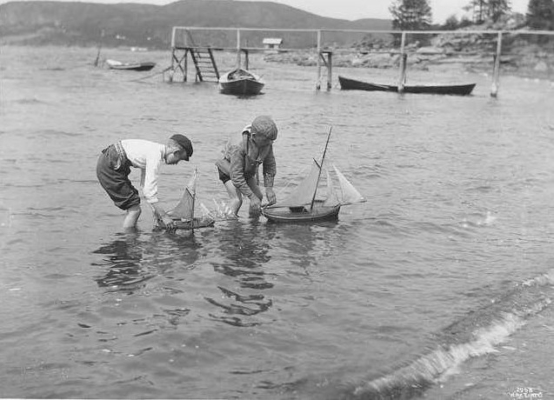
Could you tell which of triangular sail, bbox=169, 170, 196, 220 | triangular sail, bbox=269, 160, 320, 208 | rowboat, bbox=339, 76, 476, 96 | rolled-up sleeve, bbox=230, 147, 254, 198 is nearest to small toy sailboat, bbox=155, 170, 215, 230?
triangular sail, bbox=169, 170, 196, 220

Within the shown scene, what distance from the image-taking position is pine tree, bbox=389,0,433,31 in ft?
436

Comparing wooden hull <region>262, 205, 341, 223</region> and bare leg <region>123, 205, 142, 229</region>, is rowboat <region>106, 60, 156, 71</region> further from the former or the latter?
bare leg <region>123, 205, 142, 229</region>

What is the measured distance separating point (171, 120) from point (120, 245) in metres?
16.5

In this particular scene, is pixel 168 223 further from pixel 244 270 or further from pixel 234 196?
pixel 234 196

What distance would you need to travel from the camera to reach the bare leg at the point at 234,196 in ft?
32.4

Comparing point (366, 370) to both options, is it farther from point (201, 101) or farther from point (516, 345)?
point (201, 101)

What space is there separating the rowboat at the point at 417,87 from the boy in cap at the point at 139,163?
36.3 m

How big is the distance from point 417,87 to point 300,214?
34.9 m

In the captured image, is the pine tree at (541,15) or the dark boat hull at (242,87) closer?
the dark boat hull at (242,87)

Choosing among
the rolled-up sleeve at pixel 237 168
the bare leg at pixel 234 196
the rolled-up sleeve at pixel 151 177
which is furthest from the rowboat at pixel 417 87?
the rolled-up sleeve at pixel 151 177

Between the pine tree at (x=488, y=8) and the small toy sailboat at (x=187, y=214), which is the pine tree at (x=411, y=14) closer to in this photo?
the pine tree at (x=488, y=8)

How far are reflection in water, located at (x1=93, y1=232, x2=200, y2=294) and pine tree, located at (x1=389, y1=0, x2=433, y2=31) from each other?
132164 mm

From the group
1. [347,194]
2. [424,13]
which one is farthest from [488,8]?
[347,194]

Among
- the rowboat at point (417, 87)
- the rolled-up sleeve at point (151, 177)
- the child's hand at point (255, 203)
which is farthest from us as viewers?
the rowboat at point (417, 87)
